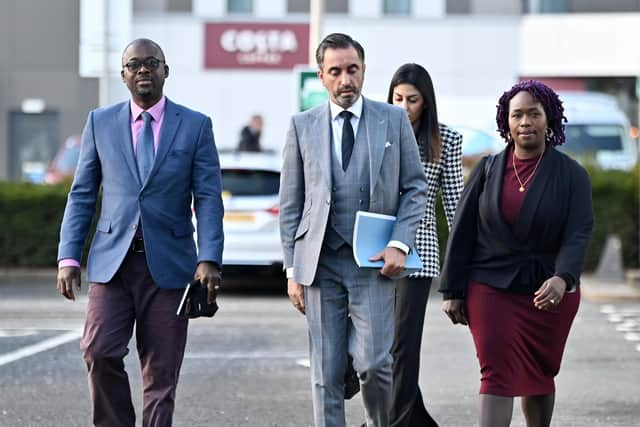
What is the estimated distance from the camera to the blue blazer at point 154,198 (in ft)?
20.4

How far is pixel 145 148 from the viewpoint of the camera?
629cm

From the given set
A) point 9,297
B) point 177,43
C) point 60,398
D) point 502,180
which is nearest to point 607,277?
point 9,297

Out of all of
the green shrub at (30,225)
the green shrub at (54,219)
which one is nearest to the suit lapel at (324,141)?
the green shrub at (54,219)

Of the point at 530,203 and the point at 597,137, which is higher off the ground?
the point at 530,203

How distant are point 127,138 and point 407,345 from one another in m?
1.78

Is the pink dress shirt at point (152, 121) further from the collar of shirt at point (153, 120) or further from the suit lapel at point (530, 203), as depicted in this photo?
the suit lapel at point (530, 203)

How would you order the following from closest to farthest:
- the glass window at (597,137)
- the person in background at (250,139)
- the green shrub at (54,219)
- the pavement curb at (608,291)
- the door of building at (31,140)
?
1. the pavement curb at (608,291)
2. the green shrub at (54,219)
3. the person in background at (250,139)
4. the glass window at (597,137)
5. the door of building at (31,140)

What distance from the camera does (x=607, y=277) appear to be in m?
18.3

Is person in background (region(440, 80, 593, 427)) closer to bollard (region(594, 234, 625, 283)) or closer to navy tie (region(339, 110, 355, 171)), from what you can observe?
navy tie (region(339, 110, 355, 171))

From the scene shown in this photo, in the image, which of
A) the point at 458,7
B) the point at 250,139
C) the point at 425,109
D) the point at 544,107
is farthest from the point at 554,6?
the point at 544,107

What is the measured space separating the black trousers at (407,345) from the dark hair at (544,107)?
1.04 metres

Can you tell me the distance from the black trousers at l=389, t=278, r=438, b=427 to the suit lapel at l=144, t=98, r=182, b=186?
1.52m

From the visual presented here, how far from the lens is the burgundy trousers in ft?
20.3

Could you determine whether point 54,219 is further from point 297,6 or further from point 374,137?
point 297,6
